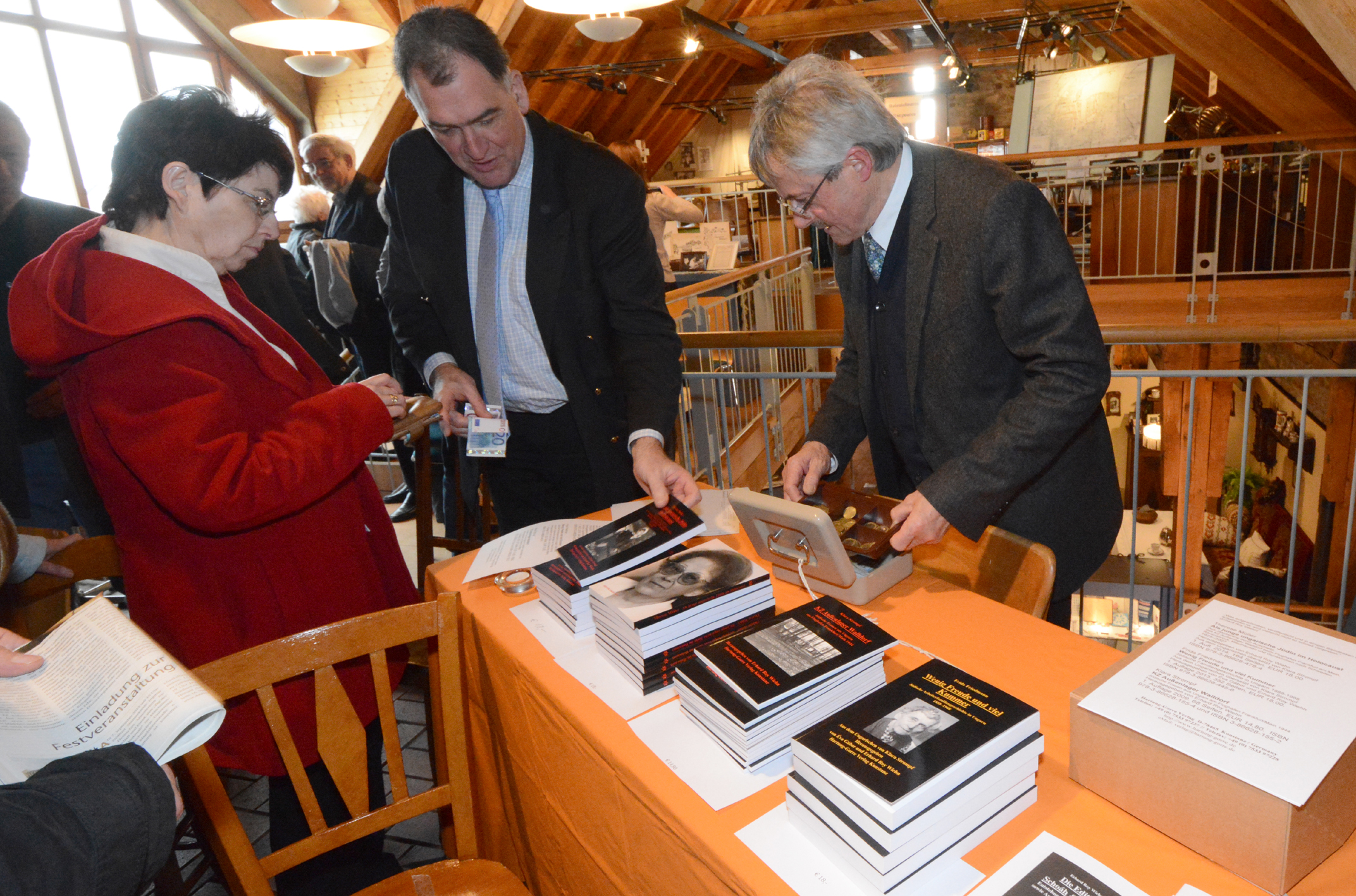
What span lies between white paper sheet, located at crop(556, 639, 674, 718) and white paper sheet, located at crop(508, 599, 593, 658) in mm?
15

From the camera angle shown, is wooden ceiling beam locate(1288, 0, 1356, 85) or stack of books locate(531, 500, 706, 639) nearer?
stack of books locate(531, 500, 706, 639)

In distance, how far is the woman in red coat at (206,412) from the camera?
3.85 ft

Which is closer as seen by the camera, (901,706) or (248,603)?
(901,706)

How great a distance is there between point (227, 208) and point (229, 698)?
0.77 meters

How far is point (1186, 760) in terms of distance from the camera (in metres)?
0.81

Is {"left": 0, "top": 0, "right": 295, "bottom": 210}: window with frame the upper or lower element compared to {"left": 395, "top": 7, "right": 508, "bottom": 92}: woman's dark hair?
upper

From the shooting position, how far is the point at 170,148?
1250mm

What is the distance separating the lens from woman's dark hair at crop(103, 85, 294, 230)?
1248 millimetres

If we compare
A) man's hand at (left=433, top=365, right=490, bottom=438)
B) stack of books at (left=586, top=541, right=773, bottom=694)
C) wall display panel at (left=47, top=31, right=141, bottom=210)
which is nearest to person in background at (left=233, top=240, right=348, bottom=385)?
man's hand at (left=433, top=365, right=490, bottom=438)

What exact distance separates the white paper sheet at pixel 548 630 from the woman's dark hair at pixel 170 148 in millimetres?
859

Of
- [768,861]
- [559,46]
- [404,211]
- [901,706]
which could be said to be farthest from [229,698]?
[559,46]

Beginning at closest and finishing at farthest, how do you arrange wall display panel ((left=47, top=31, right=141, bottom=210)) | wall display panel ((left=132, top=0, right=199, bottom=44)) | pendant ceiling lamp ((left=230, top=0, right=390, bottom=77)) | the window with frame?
1. pendant ceiling lamp ((left=230, top=0, right=390, bottom=77))
2. the window with frame
3. wall display panel ((left=47, top=31, right=141, bottom=210))
4. wall display panel ((left=132, top=0, right=199, bottom=44))

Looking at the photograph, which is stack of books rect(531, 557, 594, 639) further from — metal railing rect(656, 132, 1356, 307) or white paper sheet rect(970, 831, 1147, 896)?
metal railing rect(656, 132, 1356, 307)

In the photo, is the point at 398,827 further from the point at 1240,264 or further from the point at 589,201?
the point at 1240,264
